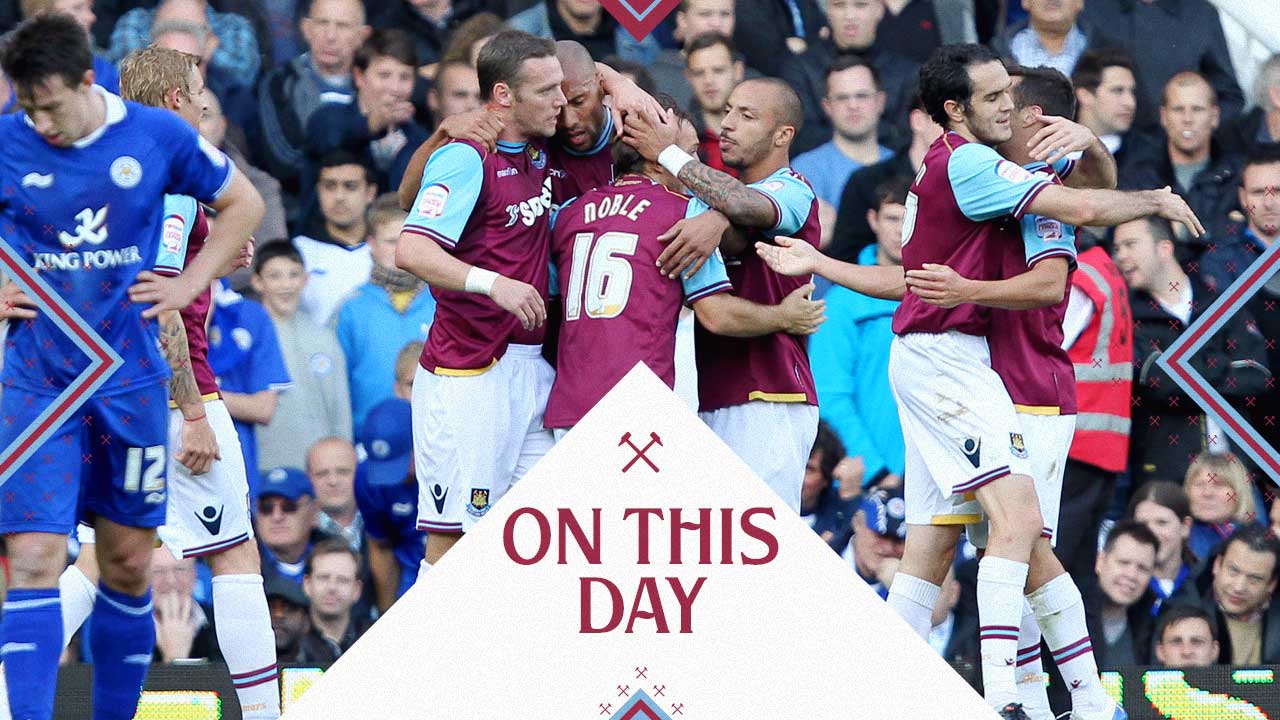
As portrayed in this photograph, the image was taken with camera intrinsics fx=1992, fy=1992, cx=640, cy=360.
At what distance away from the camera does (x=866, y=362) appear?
26.3ft

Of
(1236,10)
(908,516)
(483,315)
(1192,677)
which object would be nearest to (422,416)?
(483,315)

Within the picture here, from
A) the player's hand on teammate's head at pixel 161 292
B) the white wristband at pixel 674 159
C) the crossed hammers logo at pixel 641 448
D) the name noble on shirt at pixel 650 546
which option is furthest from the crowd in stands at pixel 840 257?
the crossed hammers logo at pixel 641 448

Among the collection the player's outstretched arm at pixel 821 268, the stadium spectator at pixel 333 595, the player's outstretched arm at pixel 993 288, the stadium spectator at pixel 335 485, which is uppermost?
the player's outstretched arm at pixel 993 288

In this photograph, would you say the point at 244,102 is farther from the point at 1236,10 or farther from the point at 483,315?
the point at 1236,10

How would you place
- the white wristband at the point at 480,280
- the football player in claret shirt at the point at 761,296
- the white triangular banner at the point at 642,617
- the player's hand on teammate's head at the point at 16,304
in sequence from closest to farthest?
the white triangular banner at the point at 642,617
the player's hand on teammate's head at the point at 16,304
the white wristband at the point at 480,280
the football player in claret shirt at the point at 761,296

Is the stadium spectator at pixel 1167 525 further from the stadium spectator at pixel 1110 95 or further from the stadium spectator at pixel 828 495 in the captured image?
the stadium spectator at pixel 1110 95

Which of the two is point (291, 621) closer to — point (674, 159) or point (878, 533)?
point (878, 533)

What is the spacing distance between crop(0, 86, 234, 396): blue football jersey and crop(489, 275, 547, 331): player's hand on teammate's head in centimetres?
104

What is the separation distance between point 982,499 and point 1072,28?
2585mm

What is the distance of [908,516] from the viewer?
270 inches

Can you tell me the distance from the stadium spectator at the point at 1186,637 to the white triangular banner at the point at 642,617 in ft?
7.70

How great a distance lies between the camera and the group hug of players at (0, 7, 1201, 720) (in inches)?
243

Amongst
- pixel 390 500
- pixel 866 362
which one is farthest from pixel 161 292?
pixel 866 362

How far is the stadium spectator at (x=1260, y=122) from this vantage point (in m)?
8.21
